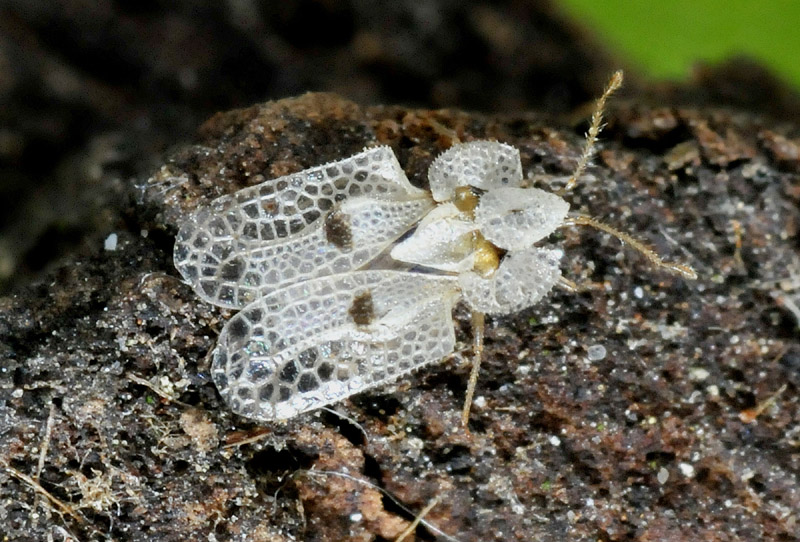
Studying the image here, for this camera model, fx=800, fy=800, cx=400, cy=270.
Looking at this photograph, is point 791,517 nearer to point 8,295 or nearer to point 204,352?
point 204,352

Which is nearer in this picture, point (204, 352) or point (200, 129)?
point (204, 352)

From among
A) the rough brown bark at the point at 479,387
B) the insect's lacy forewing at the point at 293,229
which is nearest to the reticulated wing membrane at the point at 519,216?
the rough brown bark at the point at 479,387

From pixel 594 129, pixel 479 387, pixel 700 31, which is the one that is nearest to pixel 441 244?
pixel 479 387

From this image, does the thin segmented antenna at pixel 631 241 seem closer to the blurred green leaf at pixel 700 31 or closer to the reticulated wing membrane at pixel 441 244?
the reticulated wing membrane at pixel 441 244

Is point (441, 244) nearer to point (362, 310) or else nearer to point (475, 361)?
point (362, 310)

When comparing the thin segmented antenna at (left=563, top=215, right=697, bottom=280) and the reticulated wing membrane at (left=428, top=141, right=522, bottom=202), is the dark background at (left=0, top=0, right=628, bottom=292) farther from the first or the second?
the thin segmented antenna at (left=563, top=215, right=697, bottom=280)

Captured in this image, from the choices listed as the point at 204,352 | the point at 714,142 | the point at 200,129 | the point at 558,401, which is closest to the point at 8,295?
the point at 204,352
